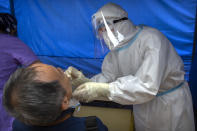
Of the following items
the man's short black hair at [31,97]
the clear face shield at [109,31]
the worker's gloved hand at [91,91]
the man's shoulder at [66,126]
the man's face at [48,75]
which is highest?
the clear face shield at [109,31]

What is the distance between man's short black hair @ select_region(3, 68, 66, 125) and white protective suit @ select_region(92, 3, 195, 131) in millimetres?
531

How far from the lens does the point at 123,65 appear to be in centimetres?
156

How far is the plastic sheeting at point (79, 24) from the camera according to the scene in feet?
6.89

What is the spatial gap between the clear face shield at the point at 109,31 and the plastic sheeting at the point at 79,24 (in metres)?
0.74

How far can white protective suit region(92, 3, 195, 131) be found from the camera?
3.99ft

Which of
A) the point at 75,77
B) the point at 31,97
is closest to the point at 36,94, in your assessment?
the point at 31,97

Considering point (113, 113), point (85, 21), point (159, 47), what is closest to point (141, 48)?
point (159, 47)

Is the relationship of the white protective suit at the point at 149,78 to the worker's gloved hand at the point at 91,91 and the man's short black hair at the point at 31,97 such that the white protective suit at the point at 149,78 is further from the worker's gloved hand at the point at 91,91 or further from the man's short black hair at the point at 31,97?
the man's short black hair at the point at 31,97

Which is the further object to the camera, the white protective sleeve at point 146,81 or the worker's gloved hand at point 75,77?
the worker's gloved hand at point 75,77

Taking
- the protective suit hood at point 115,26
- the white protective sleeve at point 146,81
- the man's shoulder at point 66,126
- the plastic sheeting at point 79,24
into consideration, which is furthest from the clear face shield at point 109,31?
the plastic sheeting at point 79,24

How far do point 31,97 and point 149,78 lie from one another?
2.49 ft

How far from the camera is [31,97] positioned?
0.75 metres

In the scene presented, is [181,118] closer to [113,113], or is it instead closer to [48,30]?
[113,113]

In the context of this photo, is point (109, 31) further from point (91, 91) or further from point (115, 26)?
point (91, 91)
